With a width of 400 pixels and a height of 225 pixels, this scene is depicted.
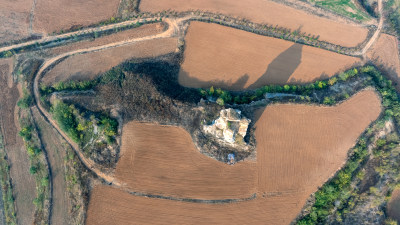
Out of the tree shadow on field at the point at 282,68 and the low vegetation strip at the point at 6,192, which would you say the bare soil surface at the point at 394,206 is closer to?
the tree shadow on field at the point at 282,68

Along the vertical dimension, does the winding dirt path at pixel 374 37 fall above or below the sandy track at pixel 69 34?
above

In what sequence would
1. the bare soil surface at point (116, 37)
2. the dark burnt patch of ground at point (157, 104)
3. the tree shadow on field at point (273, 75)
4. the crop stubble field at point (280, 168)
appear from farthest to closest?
the bare soil surface at point (116, 37)
the tree shadow on field at point (273, 75)
the dark burnt patch of ground at point (157, 104)
the crop stubble field at point (280, 168)

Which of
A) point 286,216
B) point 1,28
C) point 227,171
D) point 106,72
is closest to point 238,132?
point 227,171

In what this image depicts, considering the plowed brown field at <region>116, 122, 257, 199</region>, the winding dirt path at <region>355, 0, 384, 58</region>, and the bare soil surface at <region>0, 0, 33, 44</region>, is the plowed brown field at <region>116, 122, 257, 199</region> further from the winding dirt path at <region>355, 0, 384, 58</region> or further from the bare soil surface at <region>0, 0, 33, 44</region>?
the winding dirt path at <region>355, 0, 384, 58</region>

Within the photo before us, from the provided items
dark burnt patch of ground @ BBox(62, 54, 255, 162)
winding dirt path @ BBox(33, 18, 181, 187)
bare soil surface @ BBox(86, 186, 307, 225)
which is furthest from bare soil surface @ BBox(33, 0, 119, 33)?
bare soil surface @ BBox(86, 186, 307, 225)

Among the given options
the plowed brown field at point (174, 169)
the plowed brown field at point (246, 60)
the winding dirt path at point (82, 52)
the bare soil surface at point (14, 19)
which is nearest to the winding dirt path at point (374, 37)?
the plowed brown field at point (246, 60)

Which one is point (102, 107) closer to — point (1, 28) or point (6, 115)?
point (6, 115)
